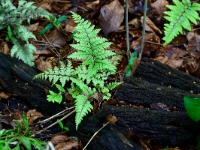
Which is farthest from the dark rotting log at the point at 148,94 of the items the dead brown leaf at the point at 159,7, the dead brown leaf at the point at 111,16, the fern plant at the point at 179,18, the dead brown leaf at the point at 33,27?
the dead brown leaf at the point at 33,27

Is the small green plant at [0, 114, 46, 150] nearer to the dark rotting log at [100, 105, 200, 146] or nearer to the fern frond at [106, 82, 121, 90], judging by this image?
the dark rotting log at [100, 105, 200, 146]

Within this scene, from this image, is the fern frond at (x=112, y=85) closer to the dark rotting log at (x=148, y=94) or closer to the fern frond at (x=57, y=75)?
the dark rotting log at (x=148, y=94)

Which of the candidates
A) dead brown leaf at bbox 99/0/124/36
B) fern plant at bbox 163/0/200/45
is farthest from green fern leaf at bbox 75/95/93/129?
dead brown leaf at bbox 99/0/124/36

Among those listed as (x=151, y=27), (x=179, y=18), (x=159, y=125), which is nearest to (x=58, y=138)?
(x=159, y=125)

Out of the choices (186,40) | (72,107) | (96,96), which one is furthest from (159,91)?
(186,40)

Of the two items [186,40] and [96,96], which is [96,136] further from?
[186,40]

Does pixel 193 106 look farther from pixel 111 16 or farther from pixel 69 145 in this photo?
pixel 111 16
